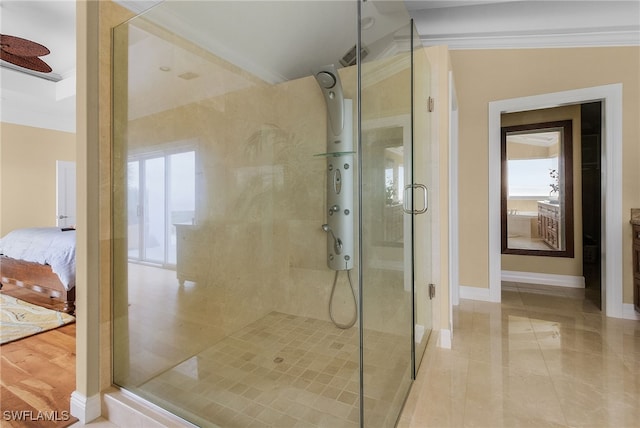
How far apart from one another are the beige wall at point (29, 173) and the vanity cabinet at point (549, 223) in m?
7.47

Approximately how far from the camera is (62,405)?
61.7 inches

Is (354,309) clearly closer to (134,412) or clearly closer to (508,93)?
(134,412)

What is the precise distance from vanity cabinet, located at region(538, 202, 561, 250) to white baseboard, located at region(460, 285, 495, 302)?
130cm

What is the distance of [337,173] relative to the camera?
2225 millimetres

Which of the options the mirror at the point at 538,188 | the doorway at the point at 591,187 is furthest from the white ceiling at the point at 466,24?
the doorway at the point at 591,187

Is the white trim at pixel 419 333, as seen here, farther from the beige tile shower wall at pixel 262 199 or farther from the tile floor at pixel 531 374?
the beige tile shower wall at pixel 262 199

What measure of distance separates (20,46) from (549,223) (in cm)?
548

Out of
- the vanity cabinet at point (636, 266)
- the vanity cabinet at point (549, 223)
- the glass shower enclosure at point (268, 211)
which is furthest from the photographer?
the vanity cabinet at point (549, 223)

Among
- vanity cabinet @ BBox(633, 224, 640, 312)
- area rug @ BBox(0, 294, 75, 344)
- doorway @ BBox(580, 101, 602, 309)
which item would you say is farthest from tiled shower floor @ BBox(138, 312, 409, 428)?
doorway @ BBox(580, 101, 602, 309)

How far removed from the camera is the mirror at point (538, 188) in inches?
146

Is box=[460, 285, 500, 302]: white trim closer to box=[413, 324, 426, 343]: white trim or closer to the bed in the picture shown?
box=[413, 324, 426, 343]: white trim

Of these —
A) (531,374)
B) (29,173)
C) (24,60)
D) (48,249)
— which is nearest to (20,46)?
(24,60)

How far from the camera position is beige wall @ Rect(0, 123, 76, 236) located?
15.8ft

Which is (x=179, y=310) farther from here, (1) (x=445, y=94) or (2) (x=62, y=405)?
(1) (x=445, y=94)
